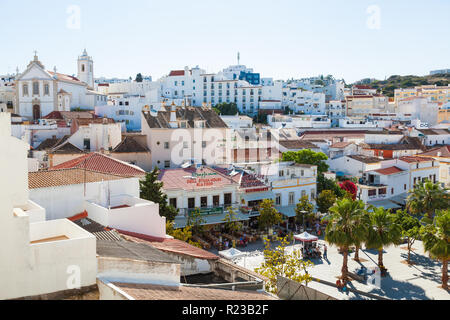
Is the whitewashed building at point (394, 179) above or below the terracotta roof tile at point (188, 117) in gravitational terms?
below

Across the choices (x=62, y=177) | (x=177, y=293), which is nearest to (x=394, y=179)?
(x=62, y=177)

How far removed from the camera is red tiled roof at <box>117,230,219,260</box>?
16.9 m

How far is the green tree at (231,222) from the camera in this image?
30906 mm

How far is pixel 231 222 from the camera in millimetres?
31453

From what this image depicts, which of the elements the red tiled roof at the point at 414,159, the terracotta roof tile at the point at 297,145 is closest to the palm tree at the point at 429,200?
the red tiled roof at the point at 414,159

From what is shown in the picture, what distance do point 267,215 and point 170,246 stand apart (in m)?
15.0

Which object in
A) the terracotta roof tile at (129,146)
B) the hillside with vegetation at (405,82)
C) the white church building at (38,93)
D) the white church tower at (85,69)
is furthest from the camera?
the hillside with vegetation at (405,82)

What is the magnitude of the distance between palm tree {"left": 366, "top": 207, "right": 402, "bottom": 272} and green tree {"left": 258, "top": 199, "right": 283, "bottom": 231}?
7.58 m

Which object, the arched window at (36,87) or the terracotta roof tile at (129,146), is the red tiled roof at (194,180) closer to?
the terracotta roof tile at (129,146)

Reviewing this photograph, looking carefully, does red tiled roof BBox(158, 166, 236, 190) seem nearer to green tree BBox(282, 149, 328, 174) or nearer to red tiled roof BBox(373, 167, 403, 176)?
green tree BBox(282, 149, 328, 174)

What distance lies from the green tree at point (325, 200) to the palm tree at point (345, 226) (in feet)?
37.8

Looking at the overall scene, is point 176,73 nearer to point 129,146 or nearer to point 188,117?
point 188,117

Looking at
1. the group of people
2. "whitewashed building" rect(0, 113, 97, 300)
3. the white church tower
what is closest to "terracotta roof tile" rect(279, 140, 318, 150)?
the group of people

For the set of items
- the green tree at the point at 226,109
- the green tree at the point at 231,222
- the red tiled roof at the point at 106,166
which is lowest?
the green tree at the point at 231,222
